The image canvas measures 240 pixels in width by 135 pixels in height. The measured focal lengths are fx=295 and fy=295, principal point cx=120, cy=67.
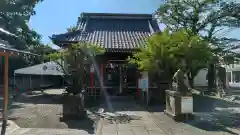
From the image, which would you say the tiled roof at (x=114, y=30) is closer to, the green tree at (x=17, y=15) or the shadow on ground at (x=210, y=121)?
the shadow on ground at (x=210, y=121)

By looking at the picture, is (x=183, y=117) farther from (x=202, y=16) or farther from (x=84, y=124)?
(x=202, y=16)

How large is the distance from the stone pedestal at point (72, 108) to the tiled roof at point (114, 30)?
6373mm

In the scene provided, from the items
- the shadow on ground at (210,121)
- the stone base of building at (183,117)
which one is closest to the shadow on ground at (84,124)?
the shadow on ground at (210,121)

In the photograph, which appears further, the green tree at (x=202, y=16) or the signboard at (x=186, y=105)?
the green tree at (x=202, y=16)

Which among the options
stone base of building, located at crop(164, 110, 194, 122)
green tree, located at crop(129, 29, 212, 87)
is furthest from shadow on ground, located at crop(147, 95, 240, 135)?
green tree, located at crop(129, 29, 212, 87)

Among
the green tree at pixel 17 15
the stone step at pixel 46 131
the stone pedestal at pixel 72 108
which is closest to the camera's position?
the stone step at pixel 46 131

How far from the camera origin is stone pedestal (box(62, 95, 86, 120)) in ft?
36.2

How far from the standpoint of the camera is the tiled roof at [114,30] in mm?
17958

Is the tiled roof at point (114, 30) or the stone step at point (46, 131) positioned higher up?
the tiled roof at point (114, 30)

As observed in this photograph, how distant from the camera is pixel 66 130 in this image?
912cm

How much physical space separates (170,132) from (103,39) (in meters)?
11.2

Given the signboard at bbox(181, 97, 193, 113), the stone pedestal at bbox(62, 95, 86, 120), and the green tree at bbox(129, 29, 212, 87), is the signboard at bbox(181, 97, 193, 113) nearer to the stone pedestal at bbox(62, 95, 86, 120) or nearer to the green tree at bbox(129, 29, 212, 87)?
the green tree at bbox(129, 29, 212, 87)

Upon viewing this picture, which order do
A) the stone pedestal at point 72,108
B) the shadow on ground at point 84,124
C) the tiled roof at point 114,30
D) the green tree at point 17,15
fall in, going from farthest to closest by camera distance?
the green tree at point 17,15 → the tiled roof at point 114,30 → the stone pedestal at point 72,108 → the shadow on ground at point 84,124

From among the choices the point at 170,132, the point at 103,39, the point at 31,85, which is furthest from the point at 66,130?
the point at 31,85
